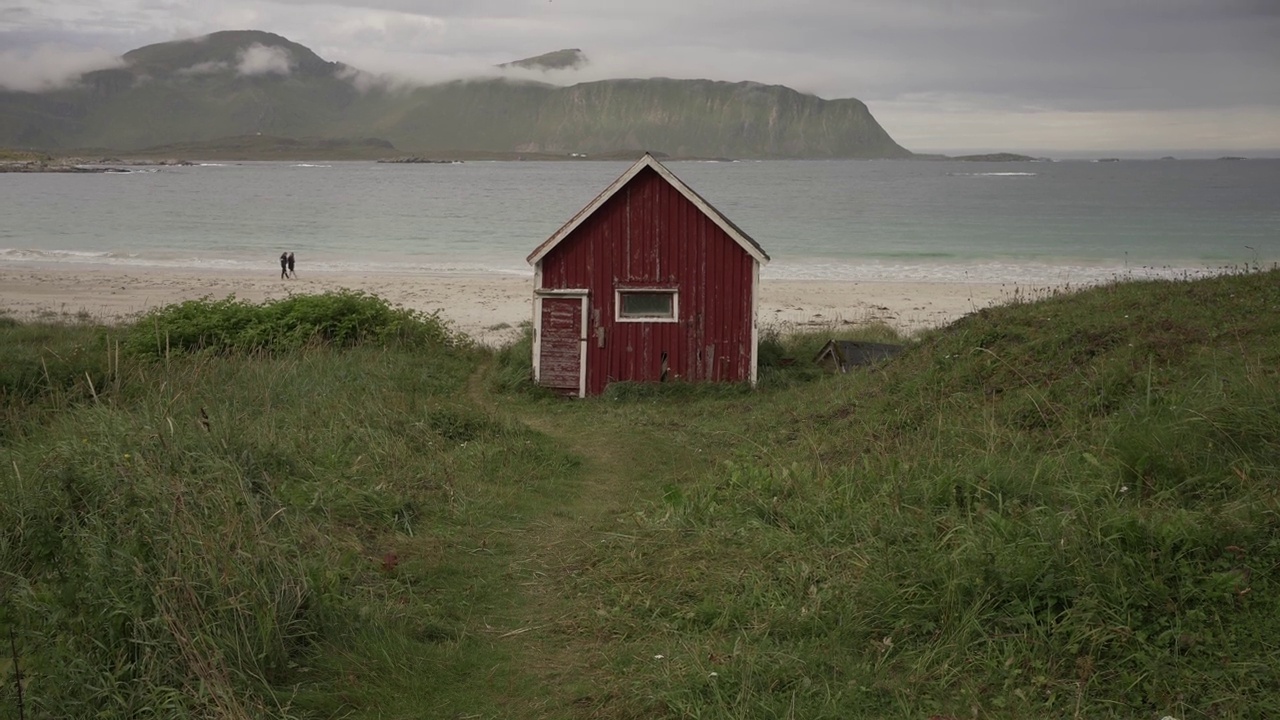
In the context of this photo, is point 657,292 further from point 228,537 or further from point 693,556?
point 228,537

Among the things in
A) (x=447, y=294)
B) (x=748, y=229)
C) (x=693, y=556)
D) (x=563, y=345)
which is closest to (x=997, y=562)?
(x=693, y=556)

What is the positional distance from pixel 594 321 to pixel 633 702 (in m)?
13.4

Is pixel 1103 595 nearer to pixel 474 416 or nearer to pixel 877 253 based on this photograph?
pixel 474 416

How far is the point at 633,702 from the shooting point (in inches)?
243

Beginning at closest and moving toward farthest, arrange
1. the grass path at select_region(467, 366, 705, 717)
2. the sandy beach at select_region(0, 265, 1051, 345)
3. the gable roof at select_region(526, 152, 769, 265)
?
the grass path at select_region(467, 366, 705, 717) → the gable roof at select_region(526, 152, 769, 265) → the sandy beach at select_region(0, 265, 1051, 345)

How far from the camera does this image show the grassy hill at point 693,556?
6000mm

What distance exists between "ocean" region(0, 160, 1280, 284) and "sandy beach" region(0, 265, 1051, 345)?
4244mm

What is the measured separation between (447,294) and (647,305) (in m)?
20.6

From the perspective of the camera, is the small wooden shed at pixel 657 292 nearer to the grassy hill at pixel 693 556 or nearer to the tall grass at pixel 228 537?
the tall grass at pixel 228 537

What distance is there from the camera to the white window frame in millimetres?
19141

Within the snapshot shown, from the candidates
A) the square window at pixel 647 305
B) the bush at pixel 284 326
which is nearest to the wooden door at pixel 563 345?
the square window at pixel 647 305

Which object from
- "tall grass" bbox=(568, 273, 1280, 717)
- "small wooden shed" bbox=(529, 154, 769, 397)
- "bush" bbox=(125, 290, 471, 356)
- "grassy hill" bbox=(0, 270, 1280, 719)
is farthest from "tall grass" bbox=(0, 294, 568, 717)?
"small wooden shed" bbox=(529, 154, 769, 397)

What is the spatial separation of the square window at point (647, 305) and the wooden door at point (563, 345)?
76cm

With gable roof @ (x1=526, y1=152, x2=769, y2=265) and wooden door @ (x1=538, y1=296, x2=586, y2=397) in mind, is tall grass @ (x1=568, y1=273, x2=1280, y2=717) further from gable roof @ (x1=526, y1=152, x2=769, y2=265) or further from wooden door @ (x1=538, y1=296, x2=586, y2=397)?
wooden door @ (x1=538, y1=296, x2=586, y2=397)
